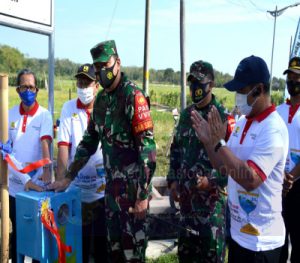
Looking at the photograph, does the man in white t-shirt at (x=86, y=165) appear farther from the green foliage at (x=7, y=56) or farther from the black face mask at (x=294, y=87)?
the black face mask at (x=294, y=87)

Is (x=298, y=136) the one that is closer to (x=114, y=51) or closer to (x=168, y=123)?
(x=114, y=51)

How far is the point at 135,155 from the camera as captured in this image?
9.04ft

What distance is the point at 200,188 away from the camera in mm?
2795

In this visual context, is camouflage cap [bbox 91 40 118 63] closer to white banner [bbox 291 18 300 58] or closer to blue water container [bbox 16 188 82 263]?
blue water container [bbox 16 188 82 263]

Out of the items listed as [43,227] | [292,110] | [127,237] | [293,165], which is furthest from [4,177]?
[292,110]

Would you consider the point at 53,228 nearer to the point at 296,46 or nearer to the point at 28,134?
the point at 28,134

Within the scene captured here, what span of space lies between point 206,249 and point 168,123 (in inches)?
658

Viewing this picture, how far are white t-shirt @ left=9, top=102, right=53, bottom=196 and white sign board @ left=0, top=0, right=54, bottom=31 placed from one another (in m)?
0.70

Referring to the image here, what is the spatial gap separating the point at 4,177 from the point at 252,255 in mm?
1612

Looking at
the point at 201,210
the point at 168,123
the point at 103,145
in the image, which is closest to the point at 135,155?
the point at 103,145

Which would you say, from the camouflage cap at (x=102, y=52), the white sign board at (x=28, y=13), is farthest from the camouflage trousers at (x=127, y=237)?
the white sign board at (x=28, y=13)

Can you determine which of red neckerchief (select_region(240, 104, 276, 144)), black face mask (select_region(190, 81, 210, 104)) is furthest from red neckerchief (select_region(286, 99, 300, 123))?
red neckerchief (select_region(240, 104, 276, 144))

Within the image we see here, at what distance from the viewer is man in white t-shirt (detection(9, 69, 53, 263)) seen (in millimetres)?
3229

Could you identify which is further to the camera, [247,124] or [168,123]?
[168,123]
